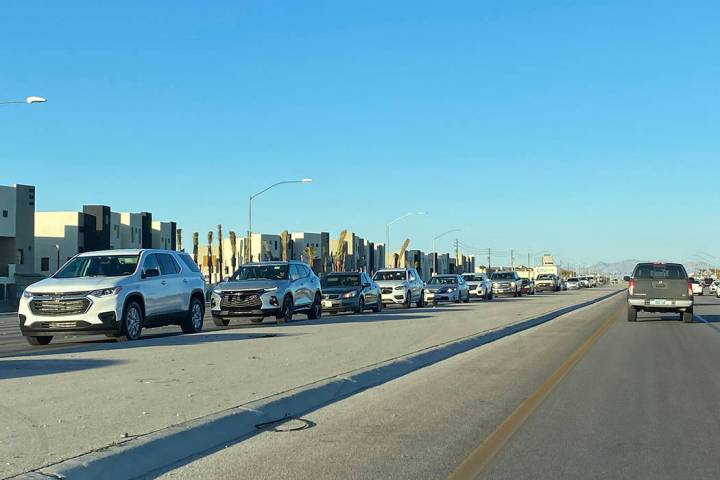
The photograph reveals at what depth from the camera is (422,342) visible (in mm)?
18172

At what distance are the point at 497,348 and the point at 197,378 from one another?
8784 mm

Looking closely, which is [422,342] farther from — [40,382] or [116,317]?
[40,382]

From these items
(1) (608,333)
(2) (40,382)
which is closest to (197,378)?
(2) (40,382)

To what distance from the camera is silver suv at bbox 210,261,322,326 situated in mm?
24609

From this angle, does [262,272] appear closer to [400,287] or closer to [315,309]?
[315,309]

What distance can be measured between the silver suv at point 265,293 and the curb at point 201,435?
1126cm

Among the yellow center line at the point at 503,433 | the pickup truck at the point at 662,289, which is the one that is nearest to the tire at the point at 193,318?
the yellow center line at the point at 503,433

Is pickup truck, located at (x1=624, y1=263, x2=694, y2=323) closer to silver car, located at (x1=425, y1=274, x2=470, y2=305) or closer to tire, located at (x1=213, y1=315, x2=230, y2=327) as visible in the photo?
tire, located at (x1=213, y1=315, x2=230, y2=327)

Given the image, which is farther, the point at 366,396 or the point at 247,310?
the point at 247,310

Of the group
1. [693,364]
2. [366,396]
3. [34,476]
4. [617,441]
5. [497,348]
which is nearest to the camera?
[34,476]

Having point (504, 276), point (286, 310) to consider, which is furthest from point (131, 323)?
point (504, 276)

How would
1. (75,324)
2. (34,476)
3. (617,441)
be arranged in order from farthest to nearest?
(75,324)
(617,441)
(34,476)

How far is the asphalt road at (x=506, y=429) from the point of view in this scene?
7477 millimetres

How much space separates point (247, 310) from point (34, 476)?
18115 mm
